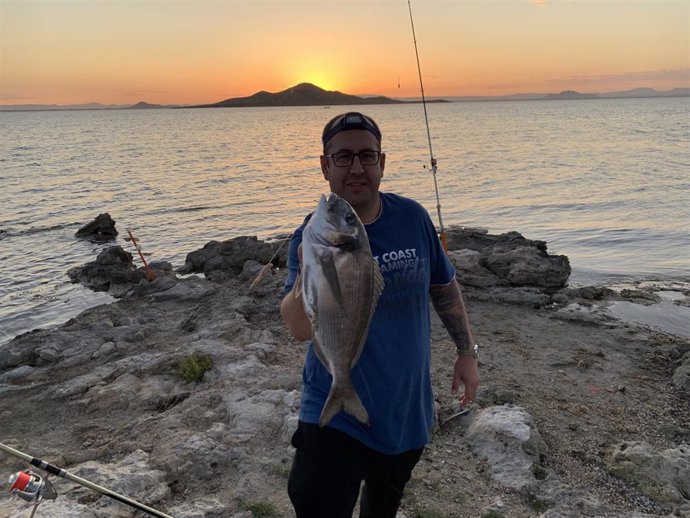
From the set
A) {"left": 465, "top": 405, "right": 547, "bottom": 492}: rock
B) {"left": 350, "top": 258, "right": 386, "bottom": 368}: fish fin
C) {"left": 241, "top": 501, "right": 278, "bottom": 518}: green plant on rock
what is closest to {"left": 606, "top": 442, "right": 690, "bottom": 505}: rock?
{"left": 465, "top": 405, "right": 547, "bottom": 492}: rock

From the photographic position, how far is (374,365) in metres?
2.75

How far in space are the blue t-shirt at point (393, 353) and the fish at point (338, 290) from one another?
0.53 ft

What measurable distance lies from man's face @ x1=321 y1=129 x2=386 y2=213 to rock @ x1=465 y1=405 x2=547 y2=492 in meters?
3.26

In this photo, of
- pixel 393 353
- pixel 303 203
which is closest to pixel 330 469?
pixel 393 353

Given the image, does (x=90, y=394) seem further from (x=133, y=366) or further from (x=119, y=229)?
(x=119, y=229)

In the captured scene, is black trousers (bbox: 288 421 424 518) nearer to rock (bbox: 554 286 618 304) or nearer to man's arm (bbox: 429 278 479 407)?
man's arm (bbox: 429 278 479 407)

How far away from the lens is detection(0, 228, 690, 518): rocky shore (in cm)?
446

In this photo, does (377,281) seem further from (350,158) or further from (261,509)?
(261,509)

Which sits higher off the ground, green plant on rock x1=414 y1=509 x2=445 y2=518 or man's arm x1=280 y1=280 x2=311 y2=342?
man's arm x1=280 y1=280 x2=311 y2=342

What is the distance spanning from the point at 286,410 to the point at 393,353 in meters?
3.36

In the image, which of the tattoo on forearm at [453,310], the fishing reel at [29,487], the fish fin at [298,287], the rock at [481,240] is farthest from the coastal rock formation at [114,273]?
the fish fin at [298,287]

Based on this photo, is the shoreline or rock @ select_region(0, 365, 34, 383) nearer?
rock @ select_region(0, 365, 34, 383)

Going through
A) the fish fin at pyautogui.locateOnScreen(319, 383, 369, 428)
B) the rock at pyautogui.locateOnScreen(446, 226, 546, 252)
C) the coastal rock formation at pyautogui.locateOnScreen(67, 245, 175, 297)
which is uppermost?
the fish fin at pyautogui.locateOnScreen(319, 383, 369, 428)

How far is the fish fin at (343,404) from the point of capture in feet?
8.41
